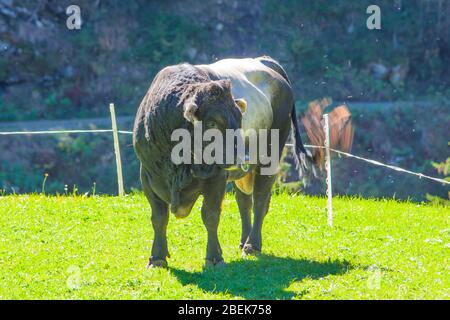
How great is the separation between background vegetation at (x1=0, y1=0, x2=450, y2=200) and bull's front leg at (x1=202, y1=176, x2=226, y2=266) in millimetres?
23339

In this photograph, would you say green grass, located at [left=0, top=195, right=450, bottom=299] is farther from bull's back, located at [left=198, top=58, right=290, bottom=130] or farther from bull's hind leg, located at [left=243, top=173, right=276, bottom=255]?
bull's back, located at [left=198, top=58, right=290, bottom=130]

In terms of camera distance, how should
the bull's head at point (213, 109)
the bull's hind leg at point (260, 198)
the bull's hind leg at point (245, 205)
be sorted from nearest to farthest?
the bull's head at point (213, 109) < the bull's hind leg at point (260, 198) < the bull's hind leg at point (245, 205)

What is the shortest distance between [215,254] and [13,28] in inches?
1310

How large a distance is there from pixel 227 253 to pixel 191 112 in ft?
8.48

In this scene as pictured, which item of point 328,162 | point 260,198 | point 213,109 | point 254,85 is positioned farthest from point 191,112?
point 328,162

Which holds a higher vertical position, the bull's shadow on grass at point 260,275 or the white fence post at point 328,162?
the white fence post at point 328,162

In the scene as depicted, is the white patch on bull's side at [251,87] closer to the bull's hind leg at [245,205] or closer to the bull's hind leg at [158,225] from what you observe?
the bull's hind leg at [245,205]

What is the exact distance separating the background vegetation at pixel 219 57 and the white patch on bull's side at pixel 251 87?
71.0 feet

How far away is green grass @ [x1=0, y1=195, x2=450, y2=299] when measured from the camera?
967 centimetres

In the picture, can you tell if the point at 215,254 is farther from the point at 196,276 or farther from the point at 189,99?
the point at 189,99

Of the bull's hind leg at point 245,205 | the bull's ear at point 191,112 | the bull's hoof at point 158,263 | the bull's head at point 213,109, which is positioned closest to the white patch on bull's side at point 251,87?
the bull's hind leg at point 245,205

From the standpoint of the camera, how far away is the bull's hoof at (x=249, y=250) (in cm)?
1152

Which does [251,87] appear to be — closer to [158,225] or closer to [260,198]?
[260,198]

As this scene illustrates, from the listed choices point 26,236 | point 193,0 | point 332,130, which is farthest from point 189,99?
point 193,0
